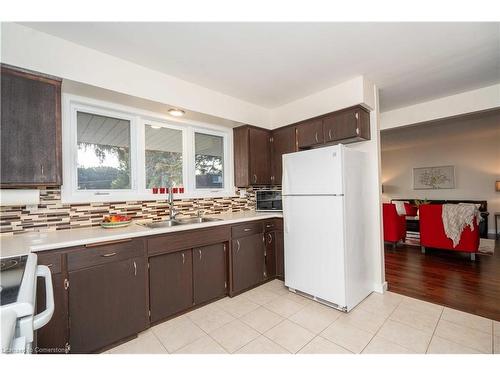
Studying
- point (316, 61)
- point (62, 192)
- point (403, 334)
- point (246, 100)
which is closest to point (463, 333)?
point (403, 334)

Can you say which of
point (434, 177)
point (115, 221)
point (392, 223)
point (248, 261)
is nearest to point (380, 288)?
point (248, 261)

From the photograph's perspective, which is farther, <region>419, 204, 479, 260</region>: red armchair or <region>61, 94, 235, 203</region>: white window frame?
<region>419, 204, 479, 260</region>: red armchair

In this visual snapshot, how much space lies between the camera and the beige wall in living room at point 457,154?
535 centimetres

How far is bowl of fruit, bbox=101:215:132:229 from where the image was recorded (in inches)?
82.8

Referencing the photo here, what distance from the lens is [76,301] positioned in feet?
5.36

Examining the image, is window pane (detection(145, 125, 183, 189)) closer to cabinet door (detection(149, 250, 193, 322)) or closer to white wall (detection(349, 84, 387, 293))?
cabinet door (detection(149, 250, 193, 322))

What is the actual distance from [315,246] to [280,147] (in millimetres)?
1551

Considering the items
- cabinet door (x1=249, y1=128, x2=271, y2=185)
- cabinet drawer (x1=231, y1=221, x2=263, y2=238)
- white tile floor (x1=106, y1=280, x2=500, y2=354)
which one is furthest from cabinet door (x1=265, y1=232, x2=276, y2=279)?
cabinet door (x1=249, y1=128, x2=271, y2=185)

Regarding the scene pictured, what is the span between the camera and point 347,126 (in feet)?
8.70

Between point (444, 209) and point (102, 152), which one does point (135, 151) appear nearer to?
point (102, 152)

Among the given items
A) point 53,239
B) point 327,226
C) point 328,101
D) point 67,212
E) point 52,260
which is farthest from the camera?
point 328,101

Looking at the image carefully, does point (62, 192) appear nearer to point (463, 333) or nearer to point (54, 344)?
point (54, 344)

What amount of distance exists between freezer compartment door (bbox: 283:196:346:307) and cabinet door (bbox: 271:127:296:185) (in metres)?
0.80

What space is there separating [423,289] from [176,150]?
11.1 ft
